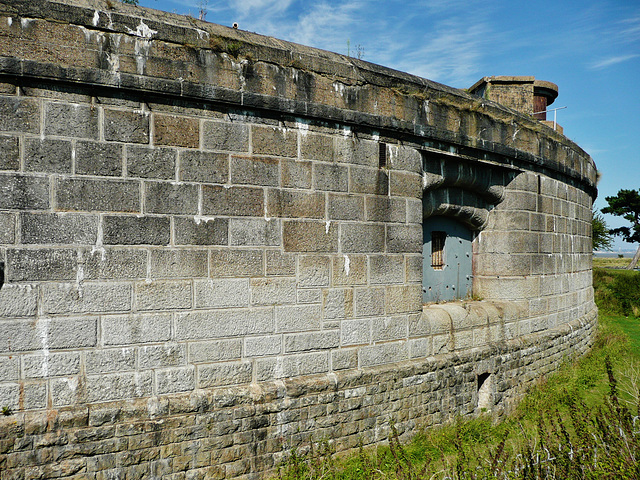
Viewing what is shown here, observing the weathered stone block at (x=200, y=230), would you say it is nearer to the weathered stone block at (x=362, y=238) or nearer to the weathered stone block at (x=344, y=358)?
the weathered stone block at (x=362, y=238)

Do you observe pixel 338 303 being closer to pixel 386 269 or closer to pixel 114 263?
pixel 386 269

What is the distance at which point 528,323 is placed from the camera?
23.3ft

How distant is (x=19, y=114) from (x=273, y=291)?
2515 mm

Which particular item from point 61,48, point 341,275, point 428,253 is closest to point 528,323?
point 428,253

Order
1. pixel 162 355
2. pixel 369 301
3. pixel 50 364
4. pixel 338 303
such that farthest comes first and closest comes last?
1. pixel 369 301
2. pixel 338 303
3. pixel 162 355
4. pixel 50 364

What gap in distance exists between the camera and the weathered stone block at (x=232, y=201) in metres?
4.23

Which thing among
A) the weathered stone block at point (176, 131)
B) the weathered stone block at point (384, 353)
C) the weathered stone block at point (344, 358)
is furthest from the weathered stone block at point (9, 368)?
the weathered stone block at point (384, 353)

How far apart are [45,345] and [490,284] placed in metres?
5.71

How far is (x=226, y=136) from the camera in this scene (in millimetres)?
4336

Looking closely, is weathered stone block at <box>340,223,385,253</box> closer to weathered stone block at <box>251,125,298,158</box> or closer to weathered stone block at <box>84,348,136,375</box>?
weathered stone block at <box>251,125,298,158</box>

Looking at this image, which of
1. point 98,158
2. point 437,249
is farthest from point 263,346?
point 437,249

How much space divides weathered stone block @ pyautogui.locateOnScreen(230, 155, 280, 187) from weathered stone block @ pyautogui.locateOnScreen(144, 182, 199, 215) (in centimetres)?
41

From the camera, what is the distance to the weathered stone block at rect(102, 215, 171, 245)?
3.89 meters

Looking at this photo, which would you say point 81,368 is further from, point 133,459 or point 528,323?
point 528,323
